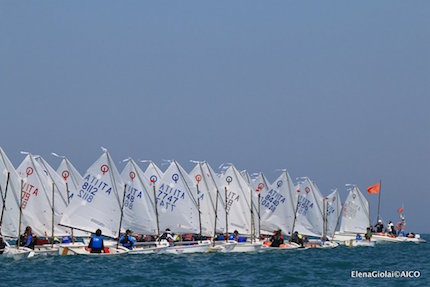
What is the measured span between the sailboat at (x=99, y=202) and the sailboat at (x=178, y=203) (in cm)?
362

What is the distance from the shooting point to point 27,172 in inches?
2520

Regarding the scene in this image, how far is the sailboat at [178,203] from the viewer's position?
63531 millimetres

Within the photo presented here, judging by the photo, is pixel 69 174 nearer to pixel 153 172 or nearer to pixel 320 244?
pixel 153 172

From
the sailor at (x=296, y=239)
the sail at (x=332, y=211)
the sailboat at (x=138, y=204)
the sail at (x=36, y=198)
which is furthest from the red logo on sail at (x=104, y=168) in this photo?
the sail at (x=332, y=211)

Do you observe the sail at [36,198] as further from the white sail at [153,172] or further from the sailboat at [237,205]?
the sailboat at [237,205]

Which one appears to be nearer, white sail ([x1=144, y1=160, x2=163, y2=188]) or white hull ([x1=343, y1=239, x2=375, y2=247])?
white sail ([x1=144, y1=160, x2=163, y2=188])

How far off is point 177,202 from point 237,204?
33.7 ft

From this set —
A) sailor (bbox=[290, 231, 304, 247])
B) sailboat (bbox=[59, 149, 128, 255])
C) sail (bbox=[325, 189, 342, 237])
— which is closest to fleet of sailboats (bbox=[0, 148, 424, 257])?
sailboat (bbox=[59, 149, 128, 255])

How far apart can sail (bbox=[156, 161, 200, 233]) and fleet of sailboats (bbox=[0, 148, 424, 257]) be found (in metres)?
0.06

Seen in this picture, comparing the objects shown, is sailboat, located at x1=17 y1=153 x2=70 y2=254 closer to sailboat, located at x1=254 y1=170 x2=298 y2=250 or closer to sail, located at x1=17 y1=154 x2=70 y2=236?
sail, located at x1=17 y1=154 x2=70 y2=236

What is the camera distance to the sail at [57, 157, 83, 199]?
73500 millimetres

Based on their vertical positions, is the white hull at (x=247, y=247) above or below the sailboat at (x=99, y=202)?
below

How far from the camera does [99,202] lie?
2357 inches

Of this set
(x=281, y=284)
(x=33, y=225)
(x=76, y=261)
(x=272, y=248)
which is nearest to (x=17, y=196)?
(x=33, y=225)
